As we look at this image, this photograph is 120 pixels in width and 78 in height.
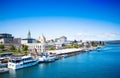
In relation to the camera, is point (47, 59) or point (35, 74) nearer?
point (35, 74)

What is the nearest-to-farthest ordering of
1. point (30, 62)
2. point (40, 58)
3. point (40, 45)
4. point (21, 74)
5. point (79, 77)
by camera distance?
point (79, 77) < point (21, 74) < point (30, 62) < point (40, 58) < point (40, 45)

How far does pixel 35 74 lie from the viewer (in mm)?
14766

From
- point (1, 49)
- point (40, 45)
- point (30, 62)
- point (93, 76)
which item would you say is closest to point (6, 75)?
point (30, 62)

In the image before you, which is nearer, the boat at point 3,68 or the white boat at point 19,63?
the boat at point 3,68

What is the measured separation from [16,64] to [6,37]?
101 feet

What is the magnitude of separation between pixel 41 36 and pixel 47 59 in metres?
32.7

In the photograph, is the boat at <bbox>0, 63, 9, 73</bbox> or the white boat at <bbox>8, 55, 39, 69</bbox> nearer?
the boat at <bbox>0, 63, 9, 73</bbox>

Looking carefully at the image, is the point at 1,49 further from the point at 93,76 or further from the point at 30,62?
the point at 93,76

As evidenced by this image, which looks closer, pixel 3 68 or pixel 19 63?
pixel 3 68

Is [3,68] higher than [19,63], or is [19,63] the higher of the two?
[19,63]

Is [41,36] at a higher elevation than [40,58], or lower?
higher

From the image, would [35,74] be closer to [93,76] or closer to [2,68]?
[2,68]

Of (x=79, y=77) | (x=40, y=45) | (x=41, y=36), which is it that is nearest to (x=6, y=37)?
(x=41, y=36)

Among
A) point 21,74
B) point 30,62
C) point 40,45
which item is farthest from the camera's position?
point 40,45
